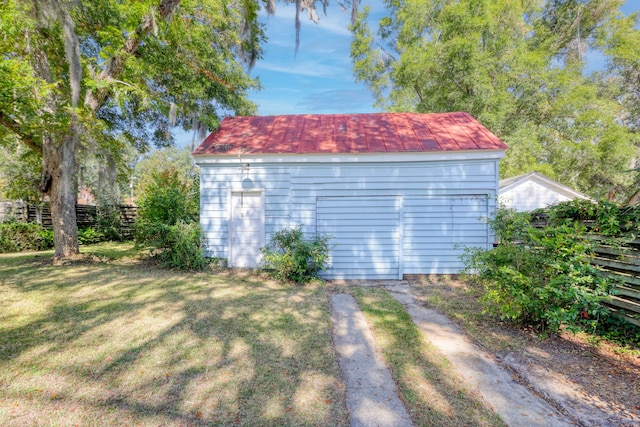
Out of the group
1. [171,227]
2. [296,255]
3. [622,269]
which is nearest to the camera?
[622,269]

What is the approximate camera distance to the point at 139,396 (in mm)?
2264

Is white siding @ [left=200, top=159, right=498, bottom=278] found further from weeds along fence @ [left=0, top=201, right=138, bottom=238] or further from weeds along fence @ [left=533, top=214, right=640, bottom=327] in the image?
weeds along fence @ [left=0, top=201, right=138, bottom=238]

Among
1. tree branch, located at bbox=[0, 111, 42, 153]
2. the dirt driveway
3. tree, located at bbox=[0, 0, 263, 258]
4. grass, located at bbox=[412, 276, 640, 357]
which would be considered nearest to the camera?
the dirt driveway

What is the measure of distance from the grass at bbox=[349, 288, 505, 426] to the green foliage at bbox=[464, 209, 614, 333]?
120cm

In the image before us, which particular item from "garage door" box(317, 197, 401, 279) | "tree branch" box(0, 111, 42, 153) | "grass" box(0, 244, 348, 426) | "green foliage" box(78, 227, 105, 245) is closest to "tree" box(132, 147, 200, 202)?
"green foliage" box(78, 227, 105, 245)

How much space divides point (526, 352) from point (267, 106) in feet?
48.1

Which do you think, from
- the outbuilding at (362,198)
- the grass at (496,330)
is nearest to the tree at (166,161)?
the outbuilding at (362,198)

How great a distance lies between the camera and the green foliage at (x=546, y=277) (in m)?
3.06

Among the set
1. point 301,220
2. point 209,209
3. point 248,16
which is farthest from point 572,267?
point 248,16

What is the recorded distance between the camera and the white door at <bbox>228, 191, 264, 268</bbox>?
7012mm

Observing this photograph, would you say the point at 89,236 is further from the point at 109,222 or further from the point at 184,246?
the point at 184,246

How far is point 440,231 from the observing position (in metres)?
6.64

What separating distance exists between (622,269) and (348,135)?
566cm

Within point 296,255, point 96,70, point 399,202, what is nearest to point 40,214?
point 96,70
